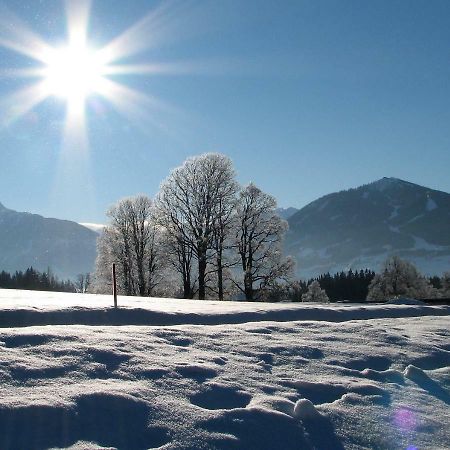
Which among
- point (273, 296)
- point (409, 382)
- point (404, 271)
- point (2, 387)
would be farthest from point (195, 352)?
point (404, 271)

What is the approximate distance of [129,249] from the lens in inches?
1344

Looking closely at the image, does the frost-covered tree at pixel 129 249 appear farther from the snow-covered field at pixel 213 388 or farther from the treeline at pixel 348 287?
the treeline at pixel 348 287

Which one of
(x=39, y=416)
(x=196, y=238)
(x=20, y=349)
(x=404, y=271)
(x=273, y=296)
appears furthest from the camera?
(x=404, y=271)

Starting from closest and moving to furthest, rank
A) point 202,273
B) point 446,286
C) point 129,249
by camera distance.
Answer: point 202,273 < point 129,249 < point 446,286

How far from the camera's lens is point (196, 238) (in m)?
27.2

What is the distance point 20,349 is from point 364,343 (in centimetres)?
463

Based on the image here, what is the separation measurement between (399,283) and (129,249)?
34652 millimetres

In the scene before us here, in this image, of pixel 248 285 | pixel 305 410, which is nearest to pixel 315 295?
pixel 248 285

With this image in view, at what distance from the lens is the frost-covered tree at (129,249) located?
3372 cm

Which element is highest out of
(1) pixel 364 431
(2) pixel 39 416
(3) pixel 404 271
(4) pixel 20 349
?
(3) pixel 404 271

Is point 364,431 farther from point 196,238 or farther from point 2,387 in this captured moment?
point 196,238

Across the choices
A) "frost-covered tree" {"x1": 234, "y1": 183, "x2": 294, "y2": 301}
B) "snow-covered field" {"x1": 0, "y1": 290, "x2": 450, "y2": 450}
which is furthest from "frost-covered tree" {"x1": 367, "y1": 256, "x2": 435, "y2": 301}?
"snow-covered field" {"x1": 0, "y1": 290, "x2": 450, "y2": 450}

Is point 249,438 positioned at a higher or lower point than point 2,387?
lower

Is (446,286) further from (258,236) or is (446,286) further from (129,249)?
(129,249)
